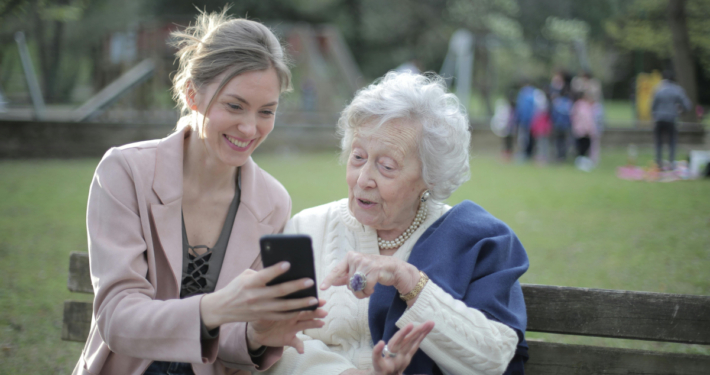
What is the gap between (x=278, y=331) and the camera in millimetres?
2158

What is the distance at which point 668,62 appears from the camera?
33781 millimetres

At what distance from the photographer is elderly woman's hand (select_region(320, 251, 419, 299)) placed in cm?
203

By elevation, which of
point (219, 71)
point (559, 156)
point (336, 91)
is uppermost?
point (219, 71)

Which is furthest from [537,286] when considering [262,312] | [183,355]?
[183,355]

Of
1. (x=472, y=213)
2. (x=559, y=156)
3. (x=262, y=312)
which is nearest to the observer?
(x=262, y=312)

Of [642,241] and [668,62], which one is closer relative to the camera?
[642,241]

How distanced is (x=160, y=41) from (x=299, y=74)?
4.47m

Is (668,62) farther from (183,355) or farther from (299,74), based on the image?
(183,355)

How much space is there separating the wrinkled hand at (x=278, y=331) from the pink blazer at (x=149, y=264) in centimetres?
9

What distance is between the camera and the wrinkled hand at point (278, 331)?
2.07m

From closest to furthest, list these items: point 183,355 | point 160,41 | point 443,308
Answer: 1. point 183,355
2. point 443,308
3. point 160,41

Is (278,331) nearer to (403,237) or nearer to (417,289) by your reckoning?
(417,289)

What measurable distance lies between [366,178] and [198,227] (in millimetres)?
766

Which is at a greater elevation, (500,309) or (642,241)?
(500,309)
